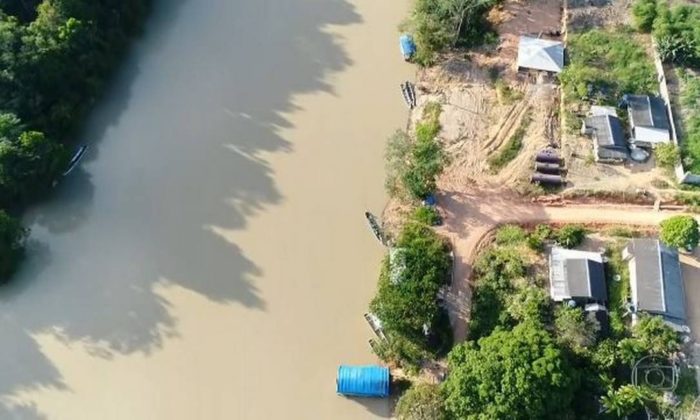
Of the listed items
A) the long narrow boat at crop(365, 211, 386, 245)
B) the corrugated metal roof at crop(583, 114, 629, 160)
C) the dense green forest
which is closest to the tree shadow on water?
the dense green forest

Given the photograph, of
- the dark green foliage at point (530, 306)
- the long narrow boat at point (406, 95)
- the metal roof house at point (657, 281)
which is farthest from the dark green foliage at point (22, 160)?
the metal roof house at point (657, 281)

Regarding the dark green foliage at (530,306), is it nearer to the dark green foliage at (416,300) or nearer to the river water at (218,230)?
the dark green foliage at (416,300)

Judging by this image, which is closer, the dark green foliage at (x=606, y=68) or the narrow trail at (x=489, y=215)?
the narrow trail at (x=489, y=215)

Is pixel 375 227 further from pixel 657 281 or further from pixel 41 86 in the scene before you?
pixel 41 86

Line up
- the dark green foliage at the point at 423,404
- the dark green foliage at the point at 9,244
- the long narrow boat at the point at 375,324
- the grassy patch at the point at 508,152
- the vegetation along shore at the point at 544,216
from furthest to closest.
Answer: the grassy patch at the point at 508,152, the dark green foliage at the point at 9,244, the long narrow boat at the point at 375,324, the vegetation along shore at the point at 544,216, the dark green foliage at the point at 423,404

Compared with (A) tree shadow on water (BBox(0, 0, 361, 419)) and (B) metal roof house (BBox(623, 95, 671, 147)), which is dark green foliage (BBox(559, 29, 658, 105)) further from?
(A) tree shadow on water (BBox(0, 0, 361, 419))

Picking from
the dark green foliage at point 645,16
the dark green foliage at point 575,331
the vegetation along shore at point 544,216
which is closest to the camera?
the vegetation along shore at point 544,216

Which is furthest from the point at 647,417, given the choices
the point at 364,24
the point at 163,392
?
the point at 364,24
